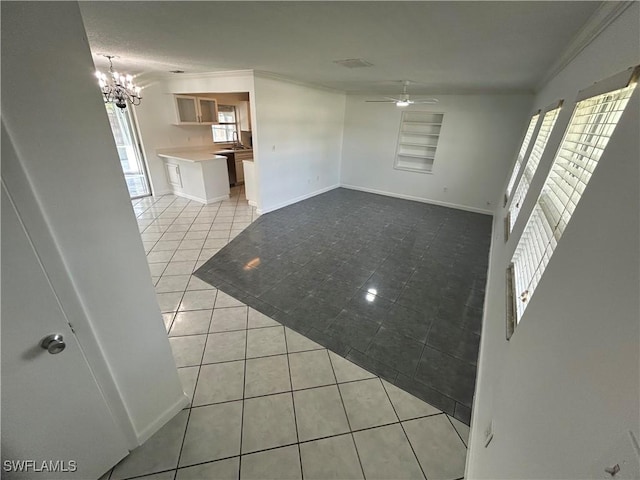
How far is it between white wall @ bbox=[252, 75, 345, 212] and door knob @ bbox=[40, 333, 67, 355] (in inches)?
157

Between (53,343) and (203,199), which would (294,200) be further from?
(53,343)

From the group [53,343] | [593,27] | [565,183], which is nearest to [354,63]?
[593,27]

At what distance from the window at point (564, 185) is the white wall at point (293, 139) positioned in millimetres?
4016

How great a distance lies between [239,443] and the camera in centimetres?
Answer: 155

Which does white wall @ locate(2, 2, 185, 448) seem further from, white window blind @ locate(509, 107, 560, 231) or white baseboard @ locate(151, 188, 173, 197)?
white baseboard @ locate(151, 188, 173, 197)

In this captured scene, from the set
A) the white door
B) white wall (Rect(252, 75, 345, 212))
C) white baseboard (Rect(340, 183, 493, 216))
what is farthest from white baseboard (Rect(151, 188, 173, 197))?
the white door

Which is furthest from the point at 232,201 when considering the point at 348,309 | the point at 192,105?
the point at 348,309

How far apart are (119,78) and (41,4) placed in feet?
14.1

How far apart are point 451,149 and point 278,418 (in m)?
5.93

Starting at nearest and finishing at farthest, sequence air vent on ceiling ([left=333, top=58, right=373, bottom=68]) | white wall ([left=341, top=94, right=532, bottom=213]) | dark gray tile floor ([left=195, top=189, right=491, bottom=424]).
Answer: dark gray tile floor ([left=195, top=189, right=491, bottom=424]) → air vent on ceiling ([left=333, top=58, right=373, bottom=68]) → white wall ([left=341, top=94, right=532, bottom=213])

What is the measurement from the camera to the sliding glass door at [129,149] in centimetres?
524

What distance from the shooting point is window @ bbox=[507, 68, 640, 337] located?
1.04m

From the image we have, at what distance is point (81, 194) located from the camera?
1.03m

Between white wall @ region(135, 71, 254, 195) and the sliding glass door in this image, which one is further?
the sliding glass door
